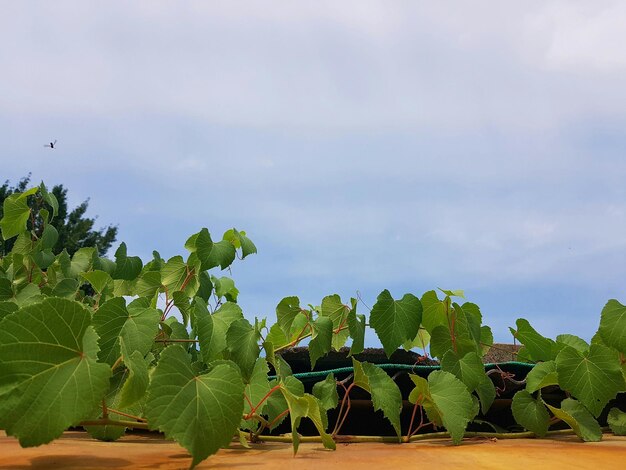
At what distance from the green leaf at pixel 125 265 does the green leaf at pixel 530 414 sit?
124 cm

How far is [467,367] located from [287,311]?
51cm

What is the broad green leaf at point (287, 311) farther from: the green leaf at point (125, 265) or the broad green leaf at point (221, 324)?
the green leaf at point (125, 265)

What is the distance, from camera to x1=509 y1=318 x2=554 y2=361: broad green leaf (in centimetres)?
192

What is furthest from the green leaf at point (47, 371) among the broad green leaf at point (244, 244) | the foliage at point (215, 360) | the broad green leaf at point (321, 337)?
the broad green leaf at point (244, 244)

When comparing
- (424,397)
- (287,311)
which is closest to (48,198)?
(287,311)

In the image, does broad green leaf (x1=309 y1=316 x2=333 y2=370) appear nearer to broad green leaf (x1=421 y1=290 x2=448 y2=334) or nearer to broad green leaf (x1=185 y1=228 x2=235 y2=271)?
broad green leaf (x1=421 y1=290 x2=448 y2=334)

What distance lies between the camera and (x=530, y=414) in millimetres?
1662

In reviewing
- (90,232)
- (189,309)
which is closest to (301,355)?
(189,309)

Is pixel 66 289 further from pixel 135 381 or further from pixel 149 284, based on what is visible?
pixel 135 381

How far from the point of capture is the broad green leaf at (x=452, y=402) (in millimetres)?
1341

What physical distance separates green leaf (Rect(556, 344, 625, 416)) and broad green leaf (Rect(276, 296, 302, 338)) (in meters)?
0.68

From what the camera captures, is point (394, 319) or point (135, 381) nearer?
point (135, 381)

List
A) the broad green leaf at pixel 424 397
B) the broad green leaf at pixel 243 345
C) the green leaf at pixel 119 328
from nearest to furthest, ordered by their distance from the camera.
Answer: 1. the green leaf at pixel 119 328
2. the broad green leaf at pixel 424 397
3. the broad green leaf at pixel 243 345

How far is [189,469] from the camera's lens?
870 millimetres
